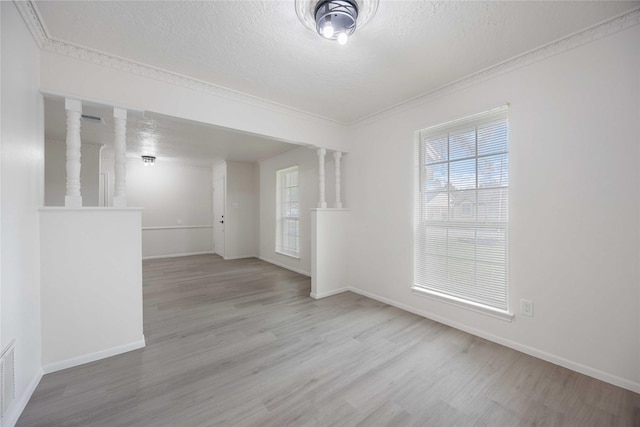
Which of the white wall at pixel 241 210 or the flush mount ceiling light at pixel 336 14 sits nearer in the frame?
the flush mount ceiling light at pixel 336 14

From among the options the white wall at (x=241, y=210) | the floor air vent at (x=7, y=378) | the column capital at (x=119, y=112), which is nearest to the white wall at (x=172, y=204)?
the white wall at (x=241, y=210)

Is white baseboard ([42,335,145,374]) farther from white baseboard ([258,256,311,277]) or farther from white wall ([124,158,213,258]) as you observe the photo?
white wall ([124,158,213,258])

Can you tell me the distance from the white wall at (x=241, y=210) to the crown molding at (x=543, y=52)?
15.6 ft

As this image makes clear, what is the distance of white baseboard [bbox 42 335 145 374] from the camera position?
2000 mm

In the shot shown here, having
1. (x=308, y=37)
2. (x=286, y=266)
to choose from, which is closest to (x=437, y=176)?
(x=308, y=37)

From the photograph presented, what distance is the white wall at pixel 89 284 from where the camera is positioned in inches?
79.0

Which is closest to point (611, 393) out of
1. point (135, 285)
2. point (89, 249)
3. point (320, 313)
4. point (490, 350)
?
point (490, 350)

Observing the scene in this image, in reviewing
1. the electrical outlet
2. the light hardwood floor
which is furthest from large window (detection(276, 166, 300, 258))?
the electrical outlet

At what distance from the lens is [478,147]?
2.61 metres

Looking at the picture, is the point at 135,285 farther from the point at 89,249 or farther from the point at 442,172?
the point at 442,172

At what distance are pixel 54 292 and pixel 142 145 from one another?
3.77m

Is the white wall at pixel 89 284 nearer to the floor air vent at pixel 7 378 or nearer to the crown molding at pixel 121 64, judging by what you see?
the floor air vent at pixel 7 378

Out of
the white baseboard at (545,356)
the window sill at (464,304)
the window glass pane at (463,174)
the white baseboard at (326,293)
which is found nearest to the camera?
the white baseboard at (545,356)

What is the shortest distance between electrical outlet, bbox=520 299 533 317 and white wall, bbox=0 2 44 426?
3641 mm
